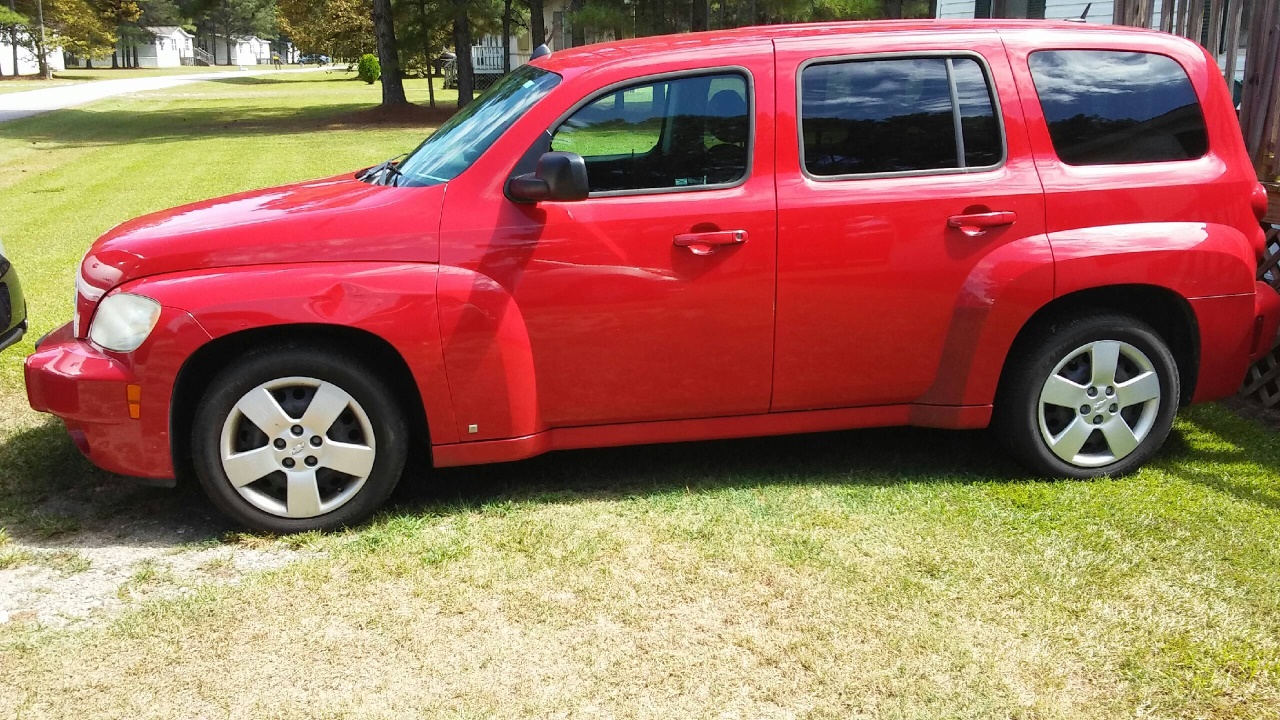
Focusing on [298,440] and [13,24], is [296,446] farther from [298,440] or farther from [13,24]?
[13,24]

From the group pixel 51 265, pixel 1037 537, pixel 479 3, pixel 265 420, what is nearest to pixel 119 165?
pixel 51 265

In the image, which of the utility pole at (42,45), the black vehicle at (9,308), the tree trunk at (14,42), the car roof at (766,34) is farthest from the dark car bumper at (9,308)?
the tree trunk at (14,42)

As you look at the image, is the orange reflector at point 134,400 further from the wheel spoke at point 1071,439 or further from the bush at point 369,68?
the bush at point 369,68

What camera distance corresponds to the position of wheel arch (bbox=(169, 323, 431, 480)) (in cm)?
428

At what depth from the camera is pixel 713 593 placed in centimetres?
395

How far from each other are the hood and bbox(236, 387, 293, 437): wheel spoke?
0.49m

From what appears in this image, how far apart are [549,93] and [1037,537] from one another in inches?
100

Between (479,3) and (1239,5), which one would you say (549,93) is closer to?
(1239,5)

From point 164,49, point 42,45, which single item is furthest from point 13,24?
point 164,49

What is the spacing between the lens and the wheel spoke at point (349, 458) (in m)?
4.34

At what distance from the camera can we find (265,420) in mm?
4250

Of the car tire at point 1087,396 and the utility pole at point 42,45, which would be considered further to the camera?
the utility pole at point 42,45

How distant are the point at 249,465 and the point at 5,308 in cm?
222

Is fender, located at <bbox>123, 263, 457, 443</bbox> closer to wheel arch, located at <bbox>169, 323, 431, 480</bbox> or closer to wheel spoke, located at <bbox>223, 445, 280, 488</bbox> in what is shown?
wheel arch, located at <bbox>169, 323, 431, 480</bbox>
